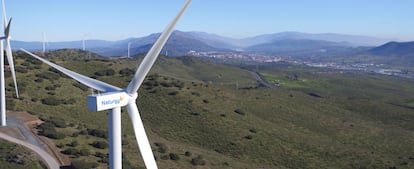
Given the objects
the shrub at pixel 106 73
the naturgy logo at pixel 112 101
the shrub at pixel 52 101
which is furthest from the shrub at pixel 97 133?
the shrub at pixel 106 73

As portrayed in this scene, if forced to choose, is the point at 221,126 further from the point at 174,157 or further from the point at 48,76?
the point at 48,76

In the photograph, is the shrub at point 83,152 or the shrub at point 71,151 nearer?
the shrub at point 71,151

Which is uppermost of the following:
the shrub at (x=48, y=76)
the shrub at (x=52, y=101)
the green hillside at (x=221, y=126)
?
the shrub at (x=48, y=76)

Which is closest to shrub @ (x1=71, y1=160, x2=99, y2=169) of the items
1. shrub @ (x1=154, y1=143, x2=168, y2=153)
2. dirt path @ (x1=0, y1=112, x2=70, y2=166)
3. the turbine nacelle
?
dirt path @ (x1=0, y1=112, x2=70, y2=166)

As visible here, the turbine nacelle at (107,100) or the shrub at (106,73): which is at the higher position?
the turbine nacelle at (107,100)

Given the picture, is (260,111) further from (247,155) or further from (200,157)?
(200,157)

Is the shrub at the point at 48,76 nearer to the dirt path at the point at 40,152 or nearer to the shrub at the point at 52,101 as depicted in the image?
the shrub at the point at 52,101
